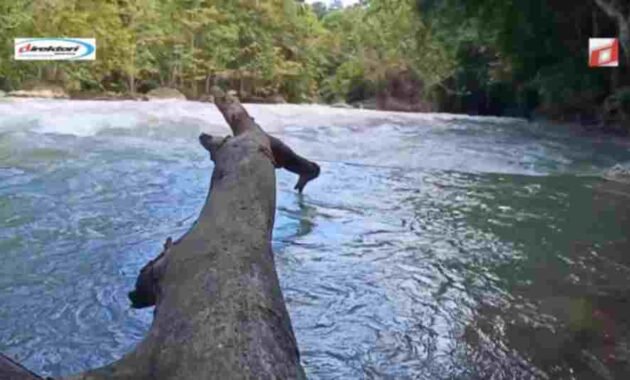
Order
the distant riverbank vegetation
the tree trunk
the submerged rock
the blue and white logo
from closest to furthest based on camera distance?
the submerged rock
the tree trunk
the distant riverbank vegetation
the blue and white logo

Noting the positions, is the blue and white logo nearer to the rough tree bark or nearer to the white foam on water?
the white foam on water

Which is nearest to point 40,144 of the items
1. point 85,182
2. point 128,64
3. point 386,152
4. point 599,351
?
point 85,182

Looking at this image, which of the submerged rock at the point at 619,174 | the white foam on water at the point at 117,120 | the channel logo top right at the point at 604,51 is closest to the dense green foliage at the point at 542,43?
the channel logo top right at the point at 604,51

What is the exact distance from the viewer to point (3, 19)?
52.4 ft

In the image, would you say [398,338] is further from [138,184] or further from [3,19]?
[3,19]

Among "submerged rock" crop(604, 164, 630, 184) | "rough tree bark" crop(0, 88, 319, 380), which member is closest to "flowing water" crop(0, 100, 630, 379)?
"submerged rock" crop(604, 164, 630, 184)

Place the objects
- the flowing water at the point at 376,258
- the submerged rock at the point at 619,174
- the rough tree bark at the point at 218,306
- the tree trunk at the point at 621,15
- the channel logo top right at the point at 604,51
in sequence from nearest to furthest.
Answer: the rough tree bark at the point at 218,306 → the flowing water at the point at 376,258 → the submerged rock at the point at 619,174 → the tree trunk at the point at 621,15 → the channel logo top right at the point at 604,51

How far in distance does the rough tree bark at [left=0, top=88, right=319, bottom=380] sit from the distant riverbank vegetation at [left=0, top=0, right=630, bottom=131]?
7.89m

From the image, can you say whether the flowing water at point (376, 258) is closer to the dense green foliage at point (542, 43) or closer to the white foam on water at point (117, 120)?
the white foam on water at point (117, 120)

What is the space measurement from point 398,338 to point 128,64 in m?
19.1

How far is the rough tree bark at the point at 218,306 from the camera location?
1.08m

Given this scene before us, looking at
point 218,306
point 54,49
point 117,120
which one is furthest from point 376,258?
point 54,49

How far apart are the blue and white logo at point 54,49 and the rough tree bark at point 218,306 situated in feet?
52.7

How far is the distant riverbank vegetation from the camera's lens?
36.3ft
